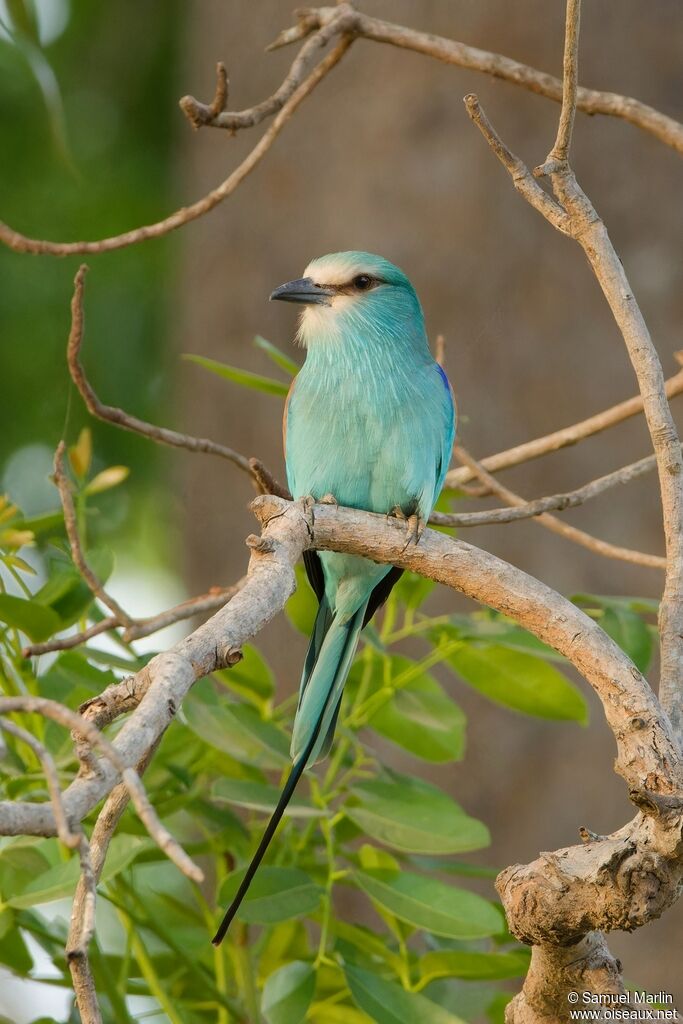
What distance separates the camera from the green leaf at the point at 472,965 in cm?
126

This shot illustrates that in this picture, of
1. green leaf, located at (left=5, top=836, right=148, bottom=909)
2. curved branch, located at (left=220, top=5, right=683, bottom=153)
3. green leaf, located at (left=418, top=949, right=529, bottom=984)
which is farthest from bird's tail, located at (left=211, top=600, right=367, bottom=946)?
curved branch, located at (left=220, top=5, right=683, bottom=153)

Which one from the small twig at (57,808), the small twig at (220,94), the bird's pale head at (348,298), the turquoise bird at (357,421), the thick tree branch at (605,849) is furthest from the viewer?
the bird's pale head at (348,298)

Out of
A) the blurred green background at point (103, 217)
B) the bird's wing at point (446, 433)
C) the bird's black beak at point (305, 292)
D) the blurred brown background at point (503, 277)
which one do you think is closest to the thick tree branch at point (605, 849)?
the bird's wing at point (446, 433)

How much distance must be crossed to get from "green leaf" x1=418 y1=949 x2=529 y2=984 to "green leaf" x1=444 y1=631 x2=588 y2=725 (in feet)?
0.94

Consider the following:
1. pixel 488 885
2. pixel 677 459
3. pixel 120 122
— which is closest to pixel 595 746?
pixel 488 885

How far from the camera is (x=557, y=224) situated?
1164mm

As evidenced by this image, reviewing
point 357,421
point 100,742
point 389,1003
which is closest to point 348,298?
point 357,421

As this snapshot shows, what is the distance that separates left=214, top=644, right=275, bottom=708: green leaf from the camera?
1.43 m

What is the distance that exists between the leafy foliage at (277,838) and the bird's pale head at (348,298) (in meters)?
0.61

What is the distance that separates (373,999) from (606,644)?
457 millimetres

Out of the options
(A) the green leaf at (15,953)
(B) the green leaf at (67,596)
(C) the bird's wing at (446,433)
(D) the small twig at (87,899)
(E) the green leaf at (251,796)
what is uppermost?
(C) the bird's wing at (446,433)

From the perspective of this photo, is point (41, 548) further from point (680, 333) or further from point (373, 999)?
point (680, 333)

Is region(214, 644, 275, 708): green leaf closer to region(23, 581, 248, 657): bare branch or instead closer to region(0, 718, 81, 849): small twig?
Answer: region(23, 581, 248, 657): bare branch

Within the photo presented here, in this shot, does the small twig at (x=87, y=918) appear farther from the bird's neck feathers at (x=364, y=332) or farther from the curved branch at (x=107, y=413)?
the bird's neck feathers at (x=364, y=332)
